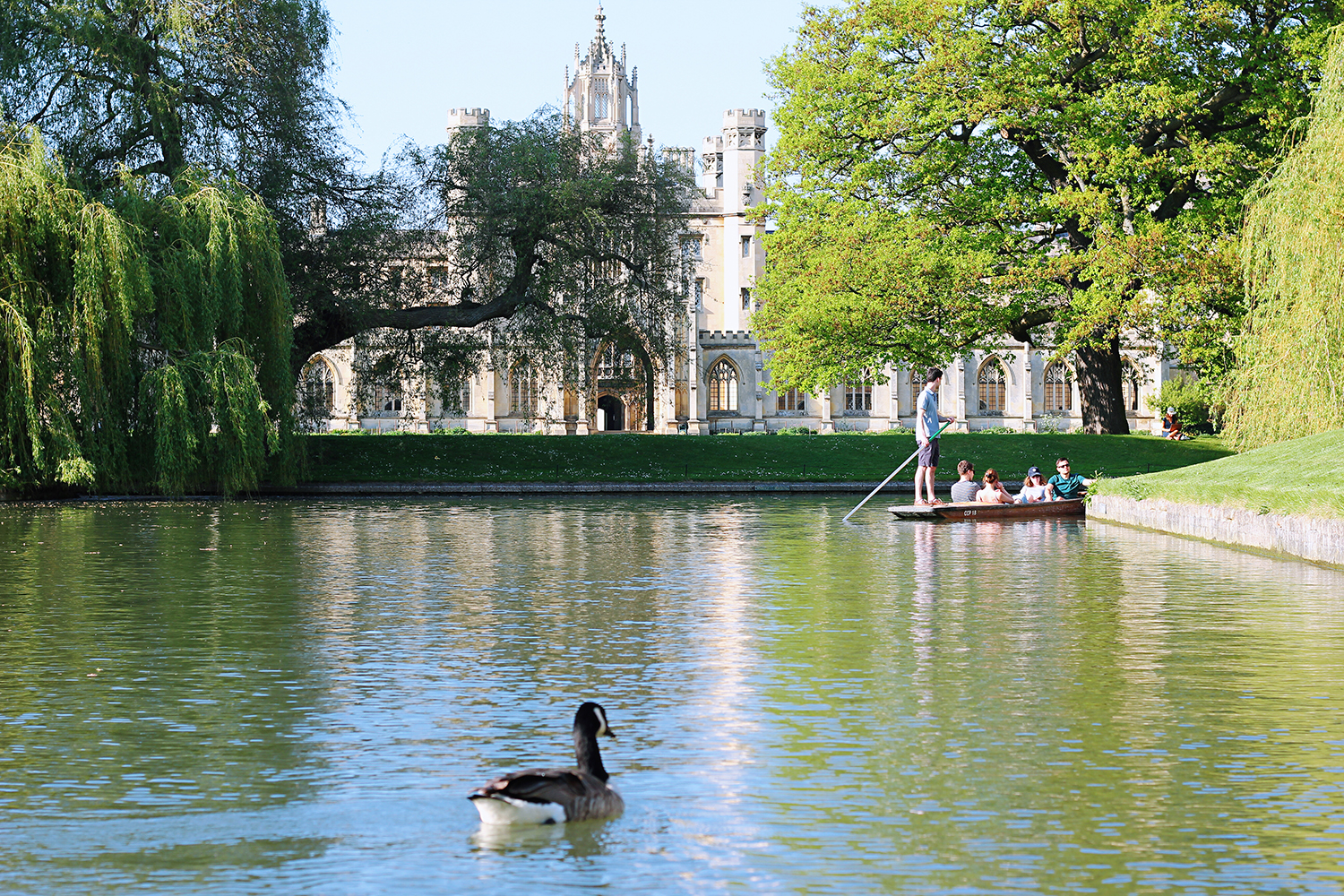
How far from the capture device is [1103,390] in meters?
41.2

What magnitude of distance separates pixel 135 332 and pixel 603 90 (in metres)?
102

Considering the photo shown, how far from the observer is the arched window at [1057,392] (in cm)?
7581

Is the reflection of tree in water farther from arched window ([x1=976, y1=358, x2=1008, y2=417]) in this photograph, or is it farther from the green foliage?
arched window ([x1=976, y1=358, x2=1008, y2=417])

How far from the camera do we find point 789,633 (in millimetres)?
10883

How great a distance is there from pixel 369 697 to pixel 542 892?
3.67 metres

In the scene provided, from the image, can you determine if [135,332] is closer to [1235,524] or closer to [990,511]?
[990,511]

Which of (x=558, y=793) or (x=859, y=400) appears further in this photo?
(x=859, y=400)

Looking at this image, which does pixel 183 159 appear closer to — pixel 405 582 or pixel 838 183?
pixel 838 183

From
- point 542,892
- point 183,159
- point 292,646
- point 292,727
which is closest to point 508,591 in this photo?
point 292,646

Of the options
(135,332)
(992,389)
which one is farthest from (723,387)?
(135,332)

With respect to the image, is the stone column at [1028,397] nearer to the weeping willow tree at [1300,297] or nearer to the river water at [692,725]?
the weeping willow tree at [1300,297]

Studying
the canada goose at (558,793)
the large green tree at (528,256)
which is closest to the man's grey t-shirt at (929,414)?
the large green tree at (528,256)

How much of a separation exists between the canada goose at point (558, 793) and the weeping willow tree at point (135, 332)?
906 inches

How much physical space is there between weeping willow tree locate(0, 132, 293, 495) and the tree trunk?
2117cm
